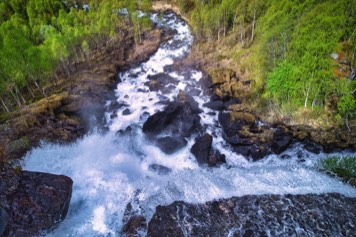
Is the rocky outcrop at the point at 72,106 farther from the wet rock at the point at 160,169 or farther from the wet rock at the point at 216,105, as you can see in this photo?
the wet rock at the point at 216,105

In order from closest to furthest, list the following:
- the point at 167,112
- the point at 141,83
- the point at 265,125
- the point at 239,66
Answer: the point at 265,125 → the point at 167,112 → the point at 239,66 → the point at 141,83

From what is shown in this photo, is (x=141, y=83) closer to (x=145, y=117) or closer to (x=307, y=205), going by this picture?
(x=145, y=117)

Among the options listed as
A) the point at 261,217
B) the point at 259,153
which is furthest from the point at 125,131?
the point at 261,217

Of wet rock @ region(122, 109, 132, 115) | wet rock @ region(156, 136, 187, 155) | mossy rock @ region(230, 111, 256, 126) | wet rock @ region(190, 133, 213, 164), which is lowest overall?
wet rock @ region(122, 109, 132, 115)

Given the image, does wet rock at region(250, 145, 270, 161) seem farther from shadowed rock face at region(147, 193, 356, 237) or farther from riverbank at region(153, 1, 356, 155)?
shadowed rock face at region(147, 193, 356, 237)

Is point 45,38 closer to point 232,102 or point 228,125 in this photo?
point 232,102

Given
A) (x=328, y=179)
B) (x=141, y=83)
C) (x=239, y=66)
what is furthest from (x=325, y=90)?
(x=141, y=83)

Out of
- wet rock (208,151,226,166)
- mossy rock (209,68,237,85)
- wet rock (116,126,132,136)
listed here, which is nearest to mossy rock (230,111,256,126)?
wet rock (208,151,226,166)
